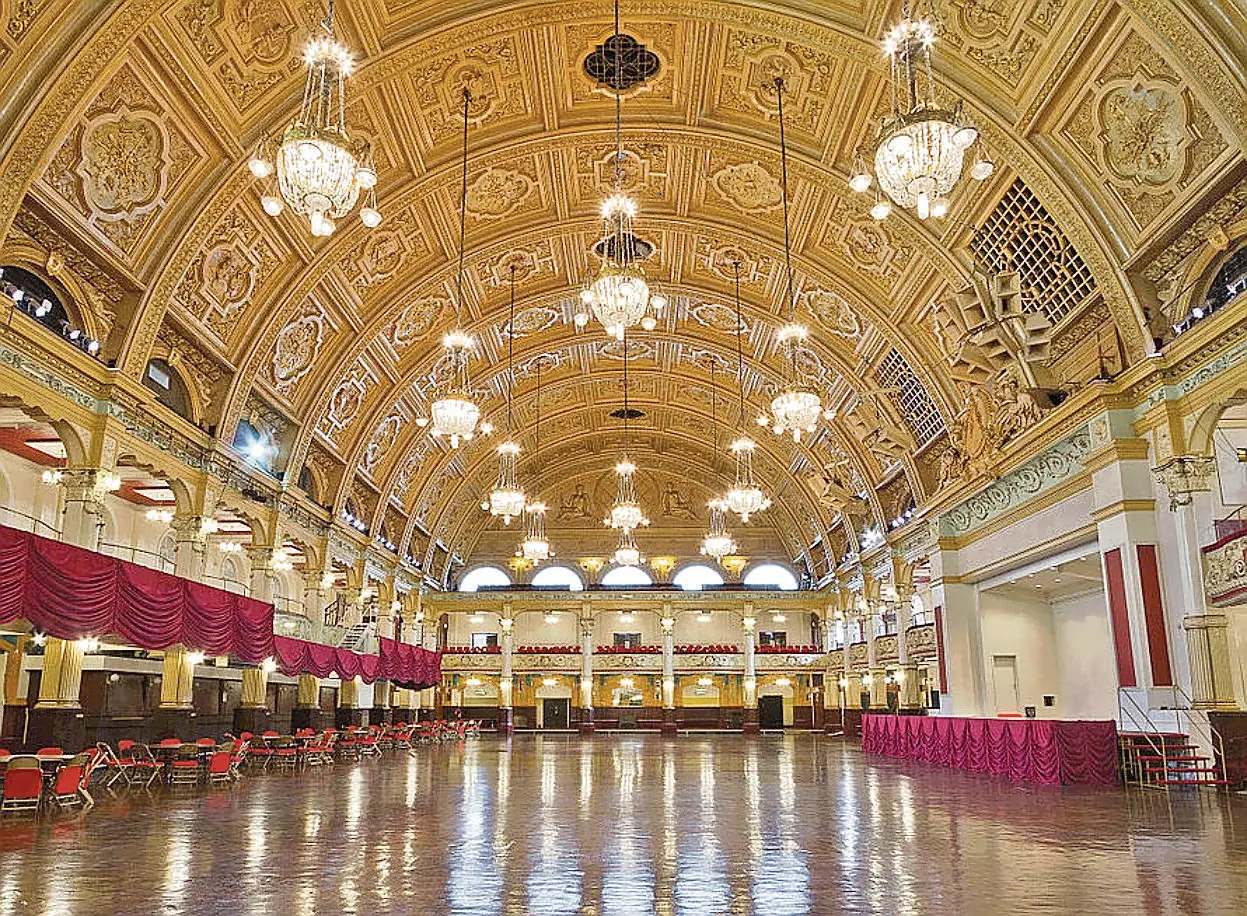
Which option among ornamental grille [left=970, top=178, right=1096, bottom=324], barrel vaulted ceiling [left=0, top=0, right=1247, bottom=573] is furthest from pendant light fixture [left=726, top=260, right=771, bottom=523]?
ornamental grille [left=970, top=178, right=1096, bottom=324]

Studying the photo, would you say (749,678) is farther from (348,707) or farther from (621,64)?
(621,64)

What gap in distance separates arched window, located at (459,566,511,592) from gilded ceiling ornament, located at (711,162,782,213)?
25.4m

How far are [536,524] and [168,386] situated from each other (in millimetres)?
23300

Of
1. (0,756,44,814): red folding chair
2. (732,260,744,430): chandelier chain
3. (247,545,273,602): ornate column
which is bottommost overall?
(0,756,44,814): red folding chair

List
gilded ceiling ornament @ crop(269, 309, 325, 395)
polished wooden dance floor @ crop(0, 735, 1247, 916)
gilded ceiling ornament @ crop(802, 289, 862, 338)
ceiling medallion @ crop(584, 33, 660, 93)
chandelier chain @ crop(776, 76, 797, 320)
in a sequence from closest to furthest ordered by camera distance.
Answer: polished wooden dance floor @ crop(0, 735, 1247, 916) → ceiling medallion @ crop(584, 33, 660, 93) → chandelier chain @ crop(776, 76, 797, 320) → gilded ceiling ornament @ crop(269, 309, 325, 395) → gilded ceiling ornament @ crop(802, 289, 862, 338)

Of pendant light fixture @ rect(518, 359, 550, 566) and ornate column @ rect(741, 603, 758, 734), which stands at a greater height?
pendant light fixture @ rect(518, 359, 550, 566)

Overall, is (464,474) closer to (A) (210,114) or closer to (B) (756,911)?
(A) (210,114)

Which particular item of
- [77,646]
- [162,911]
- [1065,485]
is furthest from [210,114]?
[1065,485]

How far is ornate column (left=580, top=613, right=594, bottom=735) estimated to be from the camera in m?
A: 38.6

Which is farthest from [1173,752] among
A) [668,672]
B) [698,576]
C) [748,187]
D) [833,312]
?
[698,576]

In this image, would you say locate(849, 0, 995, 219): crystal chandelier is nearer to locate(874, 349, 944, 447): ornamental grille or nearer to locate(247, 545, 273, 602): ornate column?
locate(874, 349, 944, 447): ornamental grille

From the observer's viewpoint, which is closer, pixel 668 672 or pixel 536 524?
pixel 668 672

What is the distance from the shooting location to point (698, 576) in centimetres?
4153

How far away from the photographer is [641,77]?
16.3 metres
